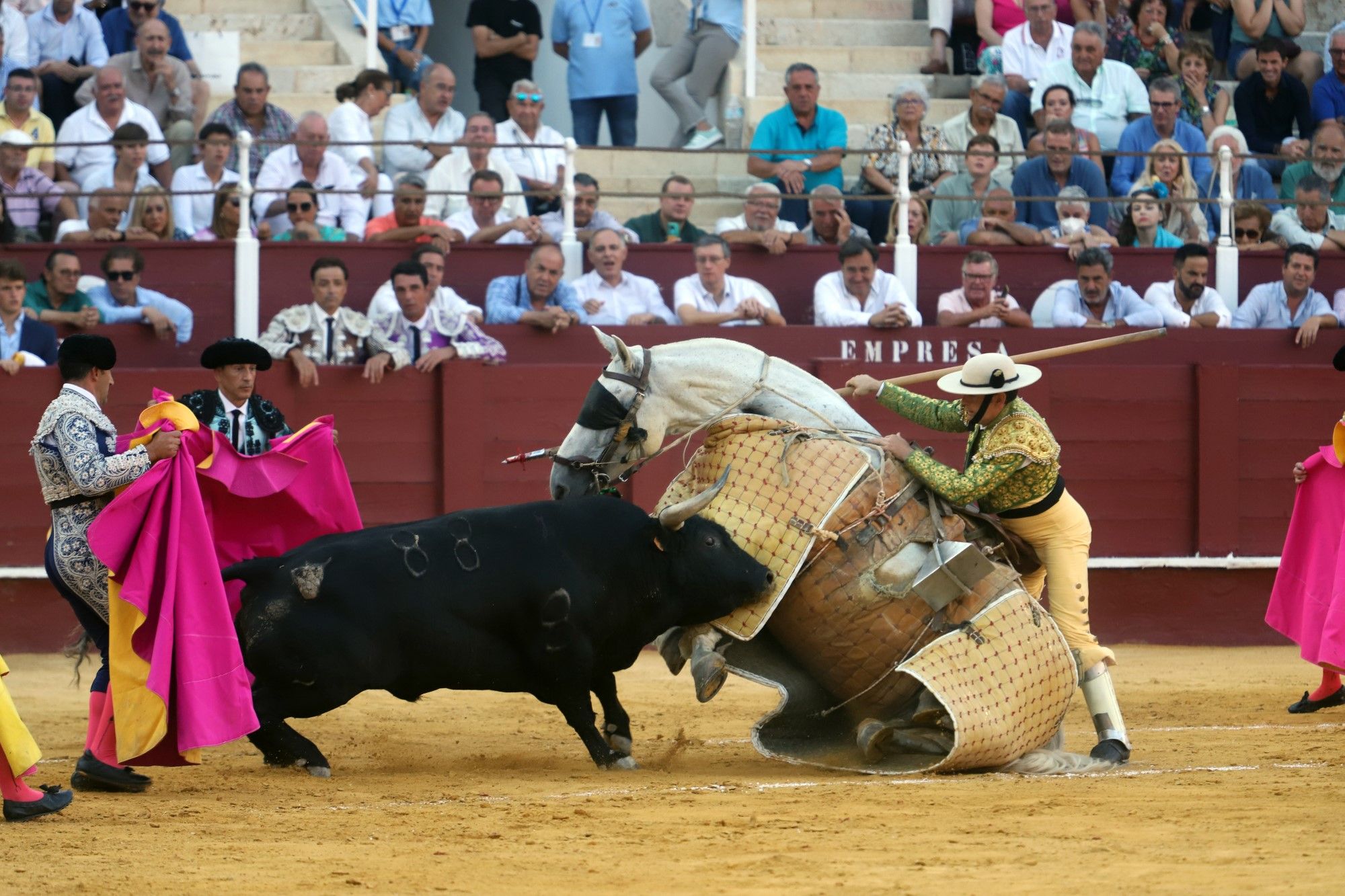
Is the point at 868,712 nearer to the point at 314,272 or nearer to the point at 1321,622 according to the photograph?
the point at 1321,622

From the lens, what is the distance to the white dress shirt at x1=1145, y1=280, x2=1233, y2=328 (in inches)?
430

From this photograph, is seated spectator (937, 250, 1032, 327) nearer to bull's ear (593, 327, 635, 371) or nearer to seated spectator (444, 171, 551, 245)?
seated spectator (444, 171, 551, 245)

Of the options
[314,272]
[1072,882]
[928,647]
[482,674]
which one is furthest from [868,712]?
[314,272]

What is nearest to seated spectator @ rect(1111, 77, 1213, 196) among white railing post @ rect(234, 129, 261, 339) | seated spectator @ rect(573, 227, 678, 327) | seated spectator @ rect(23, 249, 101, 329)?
seated spectator @ rect(573, 227, 678, 327)

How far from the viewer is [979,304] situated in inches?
422

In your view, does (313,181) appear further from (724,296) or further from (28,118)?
(724,296)

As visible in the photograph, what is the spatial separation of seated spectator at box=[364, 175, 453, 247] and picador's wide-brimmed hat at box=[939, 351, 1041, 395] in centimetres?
474

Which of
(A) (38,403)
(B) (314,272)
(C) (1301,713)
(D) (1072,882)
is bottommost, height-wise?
(C) (1301,713)

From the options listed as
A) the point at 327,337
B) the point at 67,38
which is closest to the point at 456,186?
the point at 327,337

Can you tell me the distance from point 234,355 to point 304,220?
4.07 m

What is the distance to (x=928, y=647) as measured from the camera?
6.15 meters

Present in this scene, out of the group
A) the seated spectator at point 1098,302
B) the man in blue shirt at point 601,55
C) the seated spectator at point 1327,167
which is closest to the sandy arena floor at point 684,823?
the seated spectator at point 1098,302

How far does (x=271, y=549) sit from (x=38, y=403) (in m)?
3.62

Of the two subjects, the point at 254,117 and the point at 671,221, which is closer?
the point at 671,221
